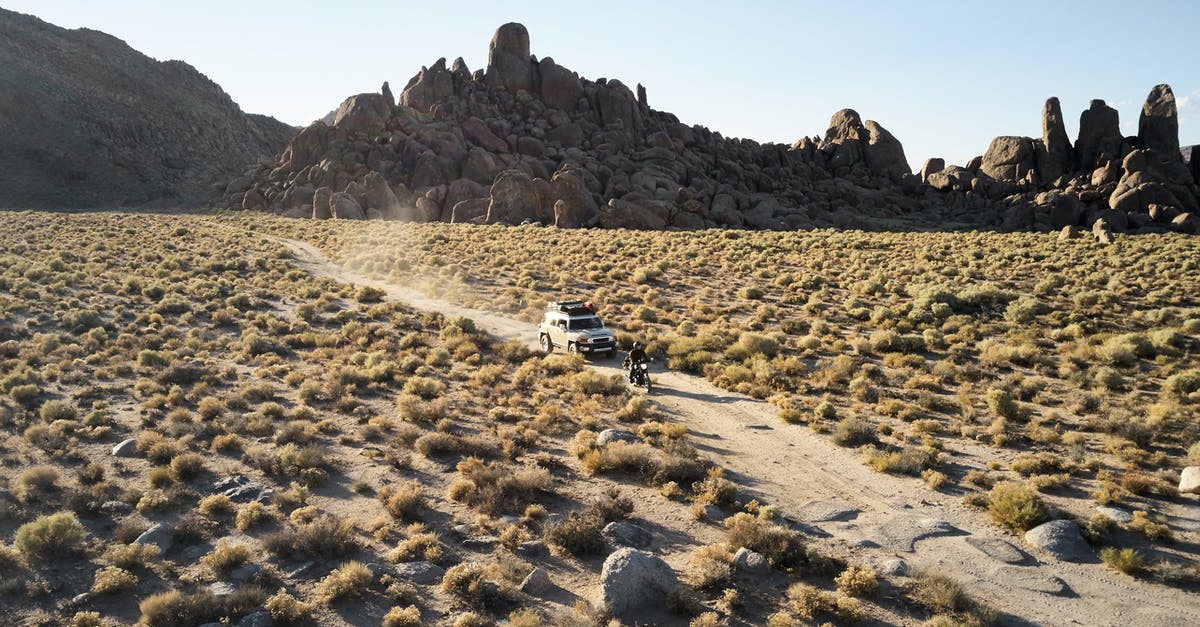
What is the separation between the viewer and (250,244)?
2030 inches

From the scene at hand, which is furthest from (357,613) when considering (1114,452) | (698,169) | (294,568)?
(698,169)

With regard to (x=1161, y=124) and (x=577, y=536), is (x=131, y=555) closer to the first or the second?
(x=577, y=536)

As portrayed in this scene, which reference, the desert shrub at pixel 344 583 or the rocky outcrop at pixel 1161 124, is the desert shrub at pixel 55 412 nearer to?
the desert shrub at pixel 344 583

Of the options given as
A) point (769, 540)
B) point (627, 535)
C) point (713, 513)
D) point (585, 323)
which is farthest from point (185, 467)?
point (585, 323)

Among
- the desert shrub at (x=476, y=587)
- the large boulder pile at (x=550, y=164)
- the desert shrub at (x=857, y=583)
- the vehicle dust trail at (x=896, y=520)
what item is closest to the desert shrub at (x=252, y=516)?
the desert shrub at (x=476, y=587)

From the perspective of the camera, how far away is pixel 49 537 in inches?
398

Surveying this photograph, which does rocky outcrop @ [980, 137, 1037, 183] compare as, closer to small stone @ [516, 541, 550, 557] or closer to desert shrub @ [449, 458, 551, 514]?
desert shrub @ [449, 458, 551, 514]

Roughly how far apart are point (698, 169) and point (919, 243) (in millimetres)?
53154

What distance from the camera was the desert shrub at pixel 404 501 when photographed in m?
11.3

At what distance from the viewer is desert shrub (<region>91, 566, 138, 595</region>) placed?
30.4ft

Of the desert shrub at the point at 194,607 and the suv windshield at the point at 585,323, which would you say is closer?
the desert shrub at the point at 194,607

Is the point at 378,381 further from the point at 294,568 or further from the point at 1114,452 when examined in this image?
the point at 1114,452

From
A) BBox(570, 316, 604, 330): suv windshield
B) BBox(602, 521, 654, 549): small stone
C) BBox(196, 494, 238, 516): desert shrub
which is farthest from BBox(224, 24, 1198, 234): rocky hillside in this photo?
BBox(602, 521, 654, 549): small stone

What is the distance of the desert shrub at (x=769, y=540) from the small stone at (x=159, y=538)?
29.2 ft
